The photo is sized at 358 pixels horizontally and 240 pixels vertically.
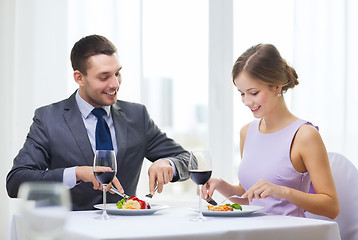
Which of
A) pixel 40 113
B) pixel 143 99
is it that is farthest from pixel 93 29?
pixel 40 113

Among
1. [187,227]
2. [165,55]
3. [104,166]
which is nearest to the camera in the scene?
[187,227]

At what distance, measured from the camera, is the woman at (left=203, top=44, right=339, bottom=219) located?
6.72ft

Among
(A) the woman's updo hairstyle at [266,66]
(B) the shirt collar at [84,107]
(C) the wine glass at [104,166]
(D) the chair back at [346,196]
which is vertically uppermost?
(A) the woman's updo hairstyle at [266,66]

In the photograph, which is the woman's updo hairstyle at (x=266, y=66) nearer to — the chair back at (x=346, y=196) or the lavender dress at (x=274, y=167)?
the lavender dress at (x=274, y=167)

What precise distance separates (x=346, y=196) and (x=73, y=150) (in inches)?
49.1

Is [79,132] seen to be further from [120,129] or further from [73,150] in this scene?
[120,129]

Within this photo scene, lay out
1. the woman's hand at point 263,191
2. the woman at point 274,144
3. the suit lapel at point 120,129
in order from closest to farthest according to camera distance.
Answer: the woman's hand at point 263,191 → the woman at point 274,144 → the suit lapel at point 120,129

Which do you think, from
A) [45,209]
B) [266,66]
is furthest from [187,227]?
[266,66]

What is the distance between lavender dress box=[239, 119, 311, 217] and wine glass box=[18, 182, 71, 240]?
1418mm

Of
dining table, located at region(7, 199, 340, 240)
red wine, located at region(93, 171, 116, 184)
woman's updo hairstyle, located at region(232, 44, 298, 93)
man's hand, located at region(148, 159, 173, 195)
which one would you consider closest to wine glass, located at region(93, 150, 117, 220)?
red wine, located at region(93, 171, 116, 184)

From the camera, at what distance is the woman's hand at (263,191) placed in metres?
1.79

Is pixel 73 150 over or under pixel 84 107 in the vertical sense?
under

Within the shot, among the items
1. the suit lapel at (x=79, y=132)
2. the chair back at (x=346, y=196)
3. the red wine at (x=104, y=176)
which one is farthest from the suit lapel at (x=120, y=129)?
the chair back at (x=346, y=196)

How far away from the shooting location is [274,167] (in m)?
2.18
